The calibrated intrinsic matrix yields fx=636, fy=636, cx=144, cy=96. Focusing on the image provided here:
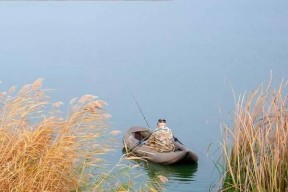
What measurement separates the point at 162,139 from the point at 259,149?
498 centimetres

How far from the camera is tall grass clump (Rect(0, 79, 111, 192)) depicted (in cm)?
416

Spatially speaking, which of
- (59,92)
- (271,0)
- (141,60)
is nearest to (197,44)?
(141,60)

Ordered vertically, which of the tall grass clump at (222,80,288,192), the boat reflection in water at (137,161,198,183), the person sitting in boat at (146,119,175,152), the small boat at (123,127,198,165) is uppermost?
the tall grass clump at (222,80,288,192)

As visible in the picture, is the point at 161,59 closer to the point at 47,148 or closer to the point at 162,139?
the point at 162,139

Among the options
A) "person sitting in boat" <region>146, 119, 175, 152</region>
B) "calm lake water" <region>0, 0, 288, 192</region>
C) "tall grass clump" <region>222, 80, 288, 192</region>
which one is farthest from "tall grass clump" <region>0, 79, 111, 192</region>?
"person sitting in boat" <region>146, 119, 175, 152</region>

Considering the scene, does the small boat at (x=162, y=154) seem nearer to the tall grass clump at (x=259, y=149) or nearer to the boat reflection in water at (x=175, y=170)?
the boat reflection in water at (x=175, y=170)

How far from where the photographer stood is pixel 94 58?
19.0m

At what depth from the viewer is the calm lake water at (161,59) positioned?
40.0 feet

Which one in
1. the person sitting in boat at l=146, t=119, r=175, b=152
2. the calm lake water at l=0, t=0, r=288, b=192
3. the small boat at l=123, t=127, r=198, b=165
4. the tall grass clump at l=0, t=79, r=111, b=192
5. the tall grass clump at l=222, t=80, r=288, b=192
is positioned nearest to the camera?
the tall grass clump at l=0, t=79, r=111, b=192

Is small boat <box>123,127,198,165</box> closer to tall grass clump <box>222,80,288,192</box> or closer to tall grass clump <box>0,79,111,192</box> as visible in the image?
tall grass clump <box>222,80,288,192</box>

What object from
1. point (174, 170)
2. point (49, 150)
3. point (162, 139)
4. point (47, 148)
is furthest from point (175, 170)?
point (49, 150)

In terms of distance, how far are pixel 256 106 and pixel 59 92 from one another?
9686 mm

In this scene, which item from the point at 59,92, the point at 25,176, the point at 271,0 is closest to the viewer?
the point at 25,176

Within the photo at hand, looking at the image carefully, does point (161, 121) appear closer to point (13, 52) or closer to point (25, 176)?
point (25, 176)
